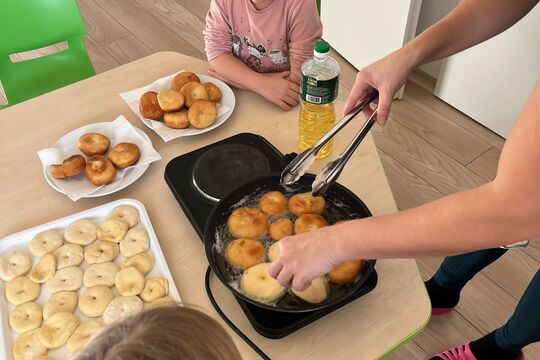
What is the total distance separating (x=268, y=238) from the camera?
812 mm

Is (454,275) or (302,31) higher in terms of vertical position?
(302,31)

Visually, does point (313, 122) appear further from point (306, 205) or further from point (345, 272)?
point (345, 272)

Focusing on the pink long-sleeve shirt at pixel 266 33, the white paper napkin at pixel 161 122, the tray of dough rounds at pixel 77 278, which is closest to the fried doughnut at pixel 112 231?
the tray of dough rounds at pixel 77 278

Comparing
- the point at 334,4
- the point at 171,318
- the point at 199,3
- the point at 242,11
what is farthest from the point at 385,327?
the point at 199,3

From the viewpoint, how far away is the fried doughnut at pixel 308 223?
0.80m

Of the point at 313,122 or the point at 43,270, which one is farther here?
the point at 313,122

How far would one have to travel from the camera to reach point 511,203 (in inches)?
21.9

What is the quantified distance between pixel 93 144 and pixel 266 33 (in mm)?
554

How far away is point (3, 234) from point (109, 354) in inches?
22.9

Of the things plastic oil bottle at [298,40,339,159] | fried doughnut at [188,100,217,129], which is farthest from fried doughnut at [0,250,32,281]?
plastic oil bottle at [298,40,339,159]

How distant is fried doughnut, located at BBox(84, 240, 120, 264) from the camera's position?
0.82 meters

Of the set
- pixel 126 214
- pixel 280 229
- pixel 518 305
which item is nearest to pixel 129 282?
pixel 126 214

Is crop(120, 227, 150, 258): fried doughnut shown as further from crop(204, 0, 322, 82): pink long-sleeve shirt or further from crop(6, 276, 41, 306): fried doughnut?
crop(204, 0, 322, 82): pink long-sleeve shirt

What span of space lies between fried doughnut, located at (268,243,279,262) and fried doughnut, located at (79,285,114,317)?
0.26 meters
